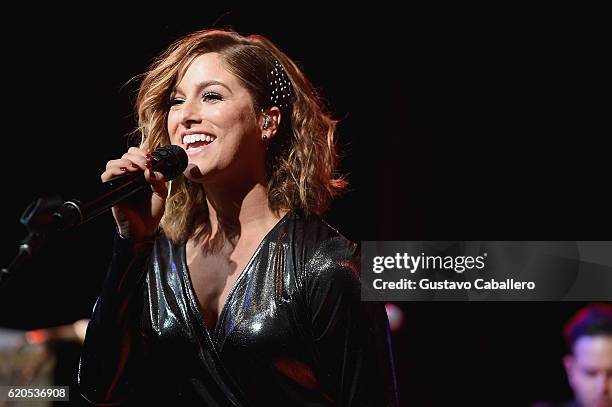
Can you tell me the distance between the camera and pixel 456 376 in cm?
274

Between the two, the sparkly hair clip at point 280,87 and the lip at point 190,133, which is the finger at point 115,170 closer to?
the lip at point 190,133

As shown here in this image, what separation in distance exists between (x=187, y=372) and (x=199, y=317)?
0.11 m

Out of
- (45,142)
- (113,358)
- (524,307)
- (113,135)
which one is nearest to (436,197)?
(524,307)

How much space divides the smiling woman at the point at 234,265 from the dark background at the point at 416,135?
2.46 feet

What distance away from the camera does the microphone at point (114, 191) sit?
110 cm

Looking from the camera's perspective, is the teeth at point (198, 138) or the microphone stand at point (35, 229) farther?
the teeth at point (198, 138)

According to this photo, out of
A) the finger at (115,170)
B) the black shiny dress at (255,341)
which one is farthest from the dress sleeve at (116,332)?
the finger at (115,170)

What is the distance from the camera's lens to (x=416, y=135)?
9.21 feet

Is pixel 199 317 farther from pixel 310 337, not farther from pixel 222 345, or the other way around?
pixel 310 337

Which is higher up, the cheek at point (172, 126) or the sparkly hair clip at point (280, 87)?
the sparkly hair clip at point (280, 87)

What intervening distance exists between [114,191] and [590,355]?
1.76m

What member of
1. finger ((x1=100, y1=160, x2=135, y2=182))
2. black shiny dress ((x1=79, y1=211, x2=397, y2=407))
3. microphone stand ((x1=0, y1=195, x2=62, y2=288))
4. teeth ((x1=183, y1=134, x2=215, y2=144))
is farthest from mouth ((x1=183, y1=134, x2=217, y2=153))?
microphone stand ((x1=0, y1=195, x2=62, y2=288))

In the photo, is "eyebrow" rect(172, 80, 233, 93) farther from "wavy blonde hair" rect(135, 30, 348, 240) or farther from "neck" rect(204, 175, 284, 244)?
"neck" rect(204, 175, 284, 244)

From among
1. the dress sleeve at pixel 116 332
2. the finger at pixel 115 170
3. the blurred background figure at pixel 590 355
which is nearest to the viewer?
the finger at pixel 115 170
